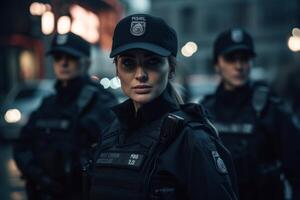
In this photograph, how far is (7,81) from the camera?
2178 cm

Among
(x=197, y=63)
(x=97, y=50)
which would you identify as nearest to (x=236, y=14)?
(x=197, y=63)

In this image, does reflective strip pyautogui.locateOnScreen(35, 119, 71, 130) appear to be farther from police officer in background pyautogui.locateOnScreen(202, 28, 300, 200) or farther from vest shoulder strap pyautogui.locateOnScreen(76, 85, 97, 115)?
police officer in background pyautogui.locateOnScreen(202, 28, 300, 200)

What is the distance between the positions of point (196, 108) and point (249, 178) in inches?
54.6

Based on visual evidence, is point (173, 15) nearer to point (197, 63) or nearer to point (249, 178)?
point (197, 63)

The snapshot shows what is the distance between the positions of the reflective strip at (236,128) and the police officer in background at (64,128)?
2.78 feet

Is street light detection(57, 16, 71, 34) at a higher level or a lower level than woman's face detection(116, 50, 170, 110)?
higher

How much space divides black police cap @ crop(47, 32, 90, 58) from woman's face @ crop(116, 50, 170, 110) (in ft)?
5.60

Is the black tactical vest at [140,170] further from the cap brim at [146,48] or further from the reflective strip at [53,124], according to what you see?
the reflective strip at [53,124]

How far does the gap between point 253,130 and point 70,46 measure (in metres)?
1.58

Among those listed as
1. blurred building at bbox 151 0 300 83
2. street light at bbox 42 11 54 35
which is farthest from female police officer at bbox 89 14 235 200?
blurred building at bbox 151 0 300 83

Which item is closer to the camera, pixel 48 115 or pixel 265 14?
pixel 48 115

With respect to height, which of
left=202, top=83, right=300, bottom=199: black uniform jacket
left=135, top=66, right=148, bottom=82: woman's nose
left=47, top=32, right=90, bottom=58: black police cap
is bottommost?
left=202, top=83, right=300, bottom=199: black uniform jacket

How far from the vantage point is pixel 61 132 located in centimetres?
381

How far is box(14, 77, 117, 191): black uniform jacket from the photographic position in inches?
147
